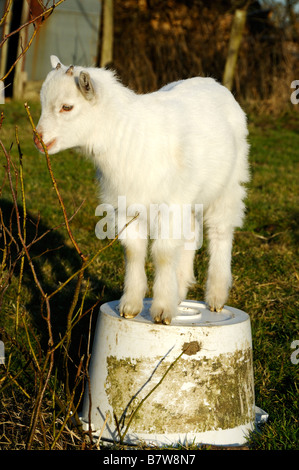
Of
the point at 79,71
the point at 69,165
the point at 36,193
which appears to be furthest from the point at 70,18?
the point at 79,71

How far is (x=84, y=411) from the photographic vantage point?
3227 millimetres

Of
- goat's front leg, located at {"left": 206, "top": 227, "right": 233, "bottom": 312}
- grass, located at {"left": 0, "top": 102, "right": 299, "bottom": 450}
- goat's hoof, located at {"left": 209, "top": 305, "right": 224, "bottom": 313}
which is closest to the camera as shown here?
grass, located at {"left": 0, "top": 102, "right": 299, "bottom": 450}

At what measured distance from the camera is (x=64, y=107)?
305 centimetres

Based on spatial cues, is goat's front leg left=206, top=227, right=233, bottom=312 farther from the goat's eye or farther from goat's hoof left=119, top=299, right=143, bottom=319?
the goat's eye

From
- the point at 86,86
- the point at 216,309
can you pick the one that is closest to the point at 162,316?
the point at 216,309

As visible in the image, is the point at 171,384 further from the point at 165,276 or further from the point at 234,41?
the point at 234,41

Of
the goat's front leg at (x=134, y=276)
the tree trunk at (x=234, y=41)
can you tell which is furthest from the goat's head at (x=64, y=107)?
the tree trunk at (x=234, y=41)

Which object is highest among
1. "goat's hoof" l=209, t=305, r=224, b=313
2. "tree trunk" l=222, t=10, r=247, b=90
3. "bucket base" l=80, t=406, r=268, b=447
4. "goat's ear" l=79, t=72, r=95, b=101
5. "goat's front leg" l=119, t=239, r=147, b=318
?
"tree trunk" l=222, t=10, r=247, b=90

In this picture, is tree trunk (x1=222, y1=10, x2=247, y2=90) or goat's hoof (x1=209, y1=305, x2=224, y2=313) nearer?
goat's hoof (x1=209, y1=305, x2=224, y2=313)

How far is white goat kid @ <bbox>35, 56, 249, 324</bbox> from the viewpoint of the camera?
3062mm

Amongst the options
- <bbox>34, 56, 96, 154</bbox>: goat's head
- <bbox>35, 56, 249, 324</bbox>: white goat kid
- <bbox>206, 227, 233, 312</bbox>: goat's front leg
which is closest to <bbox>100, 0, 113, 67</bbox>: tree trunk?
<bbox>206, 227, 233, 312</bbox>: goat's front leg

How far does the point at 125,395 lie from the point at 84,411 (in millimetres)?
318
